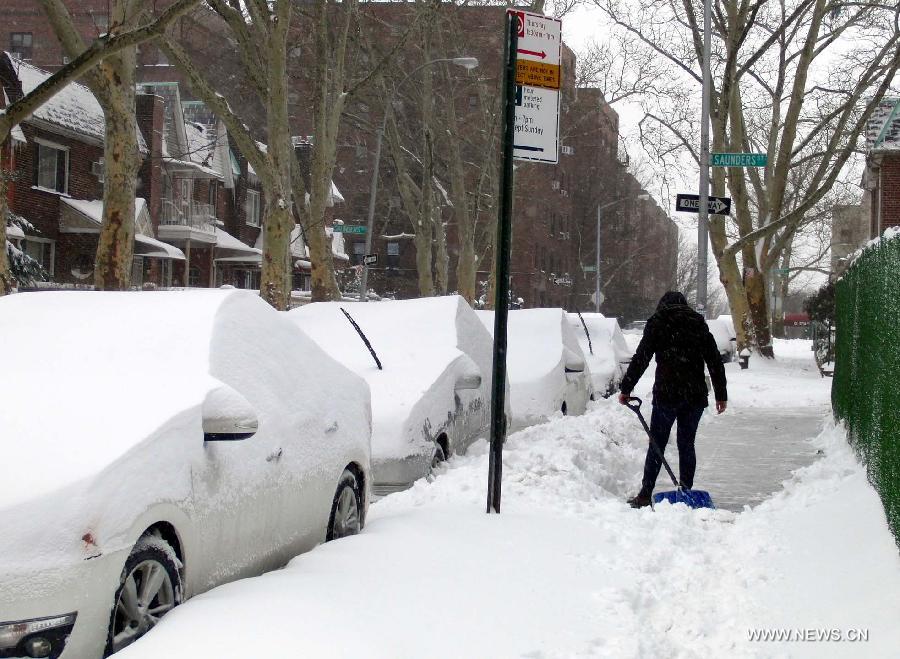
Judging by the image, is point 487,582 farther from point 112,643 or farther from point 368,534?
point 112,643

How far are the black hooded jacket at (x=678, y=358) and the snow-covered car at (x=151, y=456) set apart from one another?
2817 millimetres

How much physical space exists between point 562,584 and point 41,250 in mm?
31470

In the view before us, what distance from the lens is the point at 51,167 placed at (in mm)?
Result: 33344

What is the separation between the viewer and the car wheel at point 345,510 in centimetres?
605

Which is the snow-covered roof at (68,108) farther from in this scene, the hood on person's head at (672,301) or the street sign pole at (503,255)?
the street sign pole at (503,255)

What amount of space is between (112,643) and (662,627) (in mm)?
2413

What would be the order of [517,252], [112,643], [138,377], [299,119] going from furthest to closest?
[517,252] → [299,119] → [138,377] → [112,643]

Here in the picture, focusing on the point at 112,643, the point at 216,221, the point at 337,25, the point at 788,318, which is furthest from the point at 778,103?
the point at 788,318

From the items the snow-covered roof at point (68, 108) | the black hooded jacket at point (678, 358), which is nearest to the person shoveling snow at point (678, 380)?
the black hooded jacket at point (678, 358)

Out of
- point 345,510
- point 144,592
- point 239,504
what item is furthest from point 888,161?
point 144,592

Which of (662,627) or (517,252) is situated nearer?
(662,627)

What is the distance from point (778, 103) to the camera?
3269 cm

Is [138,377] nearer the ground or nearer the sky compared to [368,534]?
nearer the sky

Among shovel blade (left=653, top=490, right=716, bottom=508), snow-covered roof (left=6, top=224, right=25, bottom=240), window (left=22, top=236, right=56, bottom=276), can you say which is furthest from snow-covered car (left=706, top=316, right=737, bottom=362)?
shovel blade (left=653, top=490, right=716, bottom=508)
